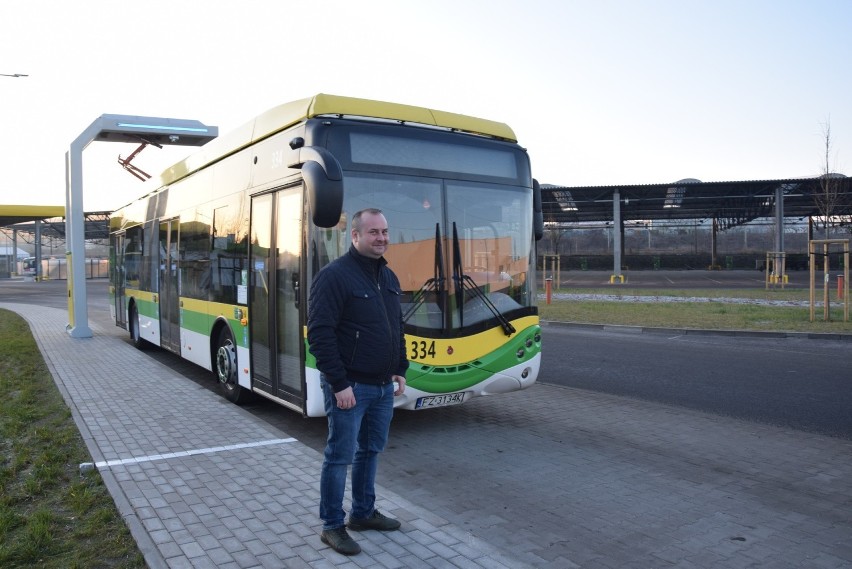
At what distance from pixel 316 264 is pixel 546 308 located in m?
17.2

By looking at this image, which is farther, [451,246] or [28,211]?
[28,211]

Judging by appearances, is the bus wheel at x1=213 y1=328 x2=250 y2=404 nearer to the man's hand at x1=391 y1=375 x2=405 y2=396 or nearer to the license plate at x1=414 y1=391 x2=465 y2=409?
the license plate at x1=414 y1=391 x2=465 y2=409

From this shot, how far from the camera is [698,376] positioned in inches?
404

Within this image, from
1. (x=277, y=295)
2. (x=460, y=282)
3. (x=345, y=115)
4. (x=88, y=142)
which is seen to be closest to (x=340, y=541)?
(x=460, y=282)

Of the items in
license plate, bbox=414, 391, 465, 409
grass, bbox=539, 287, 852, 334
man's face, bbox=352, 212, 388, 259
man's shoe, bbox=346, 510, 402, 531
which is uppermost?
man's face, bbox=352, 212, 388, 259

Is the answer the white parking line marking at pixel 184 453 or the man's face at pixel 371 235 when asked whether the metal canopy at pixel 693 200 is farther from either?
the man's face at pixel 371 235

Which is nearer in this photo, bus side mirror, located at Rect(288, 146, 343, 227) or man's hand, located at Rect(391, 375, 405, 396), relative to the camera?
man's hand, located at Rect(391, 375, 405, 396)

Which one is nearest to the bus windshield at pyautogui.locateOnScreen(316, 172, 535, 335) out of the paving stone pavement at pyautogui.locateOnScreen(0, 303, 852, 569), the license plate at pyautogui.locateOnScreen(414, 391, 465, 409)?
the license plate at pyautogui.locateOnScreen(414, 391, 465, 409)

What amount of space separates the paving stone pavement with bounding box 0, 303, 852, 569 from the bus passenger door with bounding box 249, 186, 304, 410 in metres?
0.56

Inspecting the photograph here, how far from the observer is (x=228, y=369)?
8328 mm

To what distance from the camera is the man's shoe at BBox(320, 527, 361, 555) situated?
12.7ft

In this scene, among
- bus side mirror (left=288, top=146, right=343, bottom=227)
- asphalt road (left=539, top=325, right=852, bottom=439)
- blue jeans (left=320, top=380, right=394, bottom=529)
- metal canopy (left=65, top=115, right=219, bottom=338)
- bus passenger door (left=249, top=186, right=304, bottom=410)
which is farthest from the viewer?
metal canopy (left=65, top=115, right=219, bottom=338)

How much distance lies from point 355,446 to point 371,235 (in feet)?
4.04

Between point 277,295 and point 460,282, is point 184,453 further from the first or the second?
point 460,282
